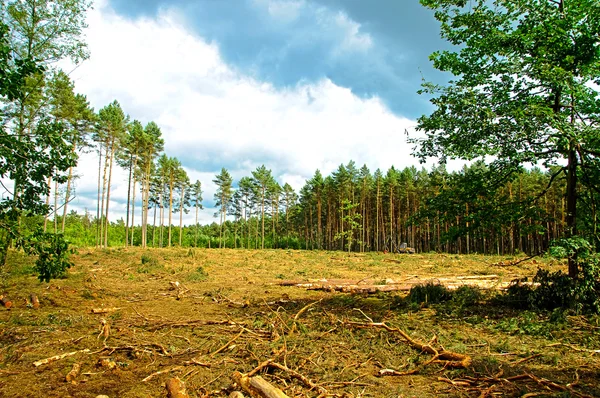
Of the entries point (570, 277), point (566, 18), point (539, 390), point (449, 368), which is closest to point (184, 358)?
point (449, 368)

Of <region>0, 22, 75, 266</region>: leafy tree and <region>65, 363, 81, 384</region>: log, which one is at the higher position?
<region>0, 22, 75, 266</region>: leafy tree

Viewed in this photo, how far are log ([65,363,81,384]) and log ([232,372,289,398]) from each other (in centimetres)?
280

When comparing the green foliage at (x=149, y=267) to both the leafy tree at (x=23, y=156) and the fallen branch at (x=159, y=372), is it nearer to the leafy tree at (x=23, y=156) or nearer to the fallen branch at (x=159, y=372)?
the leafy tree at (x=23, y=156)

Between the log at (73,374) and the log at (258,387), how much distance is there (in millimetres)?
2803

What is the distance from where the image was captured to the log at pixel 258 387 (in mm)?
4230

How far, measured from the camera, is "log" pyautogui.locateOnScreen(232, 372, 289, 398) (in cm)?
423

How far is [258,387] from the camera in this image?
4410mm

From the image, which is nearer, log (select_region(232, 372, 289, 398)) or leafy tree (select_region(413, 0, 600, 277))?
log (select_region(232, 372, 289, 398))

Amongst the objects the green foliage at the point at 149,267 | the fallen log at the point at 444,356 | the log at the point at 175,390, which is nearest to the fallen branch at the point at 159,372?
the log at the point at 175,390

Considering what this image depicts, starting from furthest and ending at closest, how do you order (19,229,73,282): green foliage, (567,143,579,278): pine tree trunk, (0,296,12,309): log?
(0,296,12,309): log → (567,143,579,278): pine tree trunk → (19,229,73,282): green foliage

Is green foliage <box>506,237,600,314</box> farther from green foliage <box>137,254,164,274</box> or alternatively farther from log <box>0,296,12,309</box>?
green foliage <box>137,254,164,274</box>

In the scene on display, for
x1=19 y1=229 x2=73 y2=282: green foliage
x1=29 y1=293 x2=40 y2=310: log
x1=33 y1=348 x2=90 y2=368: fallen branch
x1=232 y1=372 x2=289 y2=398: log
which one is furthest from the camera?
x1=29 y1=293 x2=40 y2=310: log

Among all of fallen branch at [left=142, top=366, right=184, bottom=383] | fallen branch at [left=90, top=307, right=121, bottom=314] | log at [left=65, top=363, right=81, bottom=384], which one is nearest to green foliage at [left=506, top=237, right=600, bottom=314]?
fallen branch at [left=142, top=366, right=184, bottom=383]

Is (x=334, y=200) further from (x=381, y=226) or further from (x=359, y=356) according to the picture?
(x=359, y=356)
